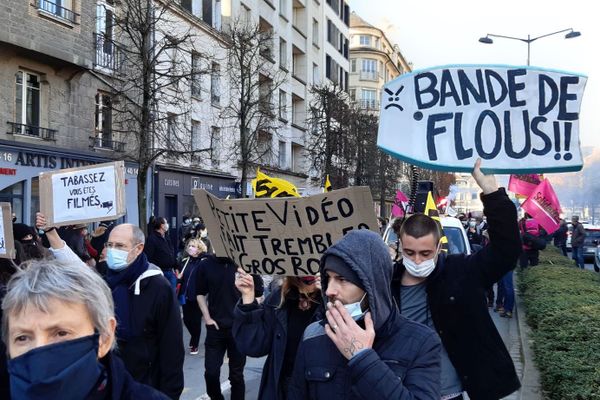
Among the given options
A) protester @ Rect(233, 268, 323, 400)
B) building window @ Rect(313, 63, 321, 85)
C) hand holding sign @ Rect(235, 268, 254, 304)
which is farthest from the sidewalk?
building window @ Rect(313, 63, 321, 85)

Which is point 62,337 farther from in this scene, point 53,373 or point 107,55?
point 107,55

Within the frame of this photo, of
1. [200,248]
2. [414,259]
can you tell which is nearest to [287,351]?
[414,259]

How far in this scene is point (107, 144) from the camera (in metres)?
22.0

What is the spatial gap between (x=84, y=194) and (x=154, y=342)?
223 centimetres

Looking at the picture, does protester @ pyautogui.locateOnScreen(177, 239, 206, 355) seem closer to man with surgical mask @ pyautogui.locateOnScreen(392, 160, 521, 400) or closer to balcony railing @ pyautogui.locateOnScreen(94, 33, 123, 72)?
man with surgical mask @ pyautogui.locateOnScreen(392, 160, 521, 400)

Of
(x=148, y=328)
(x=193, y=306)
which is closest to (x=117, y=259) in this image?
(x=148, y=328)

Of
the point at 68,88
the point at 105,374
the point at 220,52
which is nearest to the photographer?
the point at 105,374

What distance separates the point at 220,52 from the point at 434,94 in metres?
27.7

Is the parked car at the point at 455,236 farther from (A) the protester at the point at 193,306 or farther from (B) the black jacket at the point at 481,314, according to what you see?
(B) the black jacket at the point at 481,314

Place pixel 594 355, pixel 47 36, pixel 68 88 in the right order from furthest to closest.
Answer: pixel 68 88
pixel 47 36
pixel 594 355

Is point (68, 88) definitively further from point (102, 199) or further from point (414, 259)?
point (414, 259)

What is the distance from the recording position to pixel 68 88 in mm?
19969

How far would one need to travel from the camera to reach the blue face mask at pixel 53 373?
6.10 feet

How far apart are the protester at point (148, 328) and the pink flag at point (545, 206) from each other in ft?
29.2
